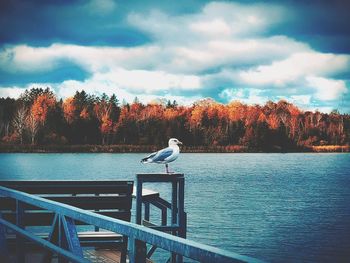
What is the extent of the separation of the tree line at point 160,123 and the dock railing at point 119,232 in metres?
118

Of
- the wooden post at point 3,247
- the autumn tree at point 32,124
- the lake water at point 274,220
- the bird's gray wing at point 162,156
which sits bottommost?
the lake water at point 274,220

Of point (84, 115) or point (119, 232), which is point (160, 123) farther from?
point (119, 232)

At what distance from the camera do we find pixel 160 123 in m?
141

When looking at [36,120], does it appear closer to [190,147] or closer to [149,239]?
[190,147]

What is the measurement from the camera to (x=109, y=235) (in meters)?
7.74

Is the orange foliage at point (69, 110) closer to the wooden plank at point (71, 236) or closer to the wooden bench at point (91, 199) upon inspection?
the wooden bench at point (91, 199)

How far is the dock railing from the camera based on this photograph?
2557 mm

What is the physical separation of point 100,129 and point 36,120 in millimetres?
15263

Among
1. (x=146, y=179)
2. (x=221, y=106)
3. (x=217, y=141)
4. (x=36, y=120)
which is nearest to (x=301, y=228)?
(x=146, y=179)

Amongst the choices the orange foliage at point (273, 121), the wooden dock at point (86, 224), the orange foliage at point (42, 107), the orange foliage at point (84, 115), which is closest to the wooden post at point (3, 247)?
the wooden dock at point (86, 224)

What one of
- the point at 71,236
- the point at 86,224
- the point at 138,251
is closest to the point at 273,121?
the point at 86,224

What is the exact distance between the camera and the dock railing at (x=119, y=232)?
2.56 meters

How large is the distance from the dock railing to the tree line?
118 m

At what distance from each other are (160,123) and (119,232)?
13738 cm
